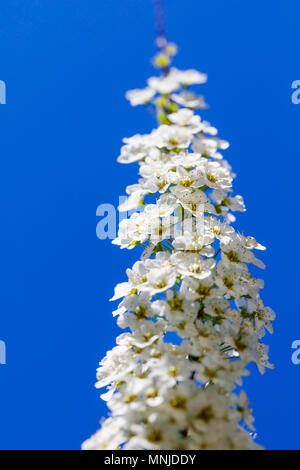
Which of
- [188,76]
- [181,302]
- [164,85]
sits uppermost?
[188,76]

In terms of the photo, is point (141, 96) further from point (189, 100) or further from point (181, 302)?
point (181, 302)

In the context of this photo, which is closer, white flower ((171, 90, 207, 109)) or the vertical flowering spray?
the vertical flowering spray

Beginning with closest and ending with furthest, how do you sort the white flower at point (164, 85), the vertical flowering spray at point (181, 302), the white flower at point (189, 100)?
1. the vertical flowering spray at point (181, 302)
2. the white flower at point (164, 85)
3. the white flower at point (189, 100)

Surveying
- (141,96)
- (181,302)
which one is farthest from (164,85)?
(181,302)

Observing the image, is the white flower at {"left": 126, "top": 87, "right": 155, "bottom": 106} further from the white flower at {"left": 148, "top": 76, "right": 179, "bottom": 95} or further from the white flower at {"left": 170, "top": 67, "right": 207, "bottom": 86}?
the white flower at {"left": 170, "top": 67, "right": 207, "bottom": 86}

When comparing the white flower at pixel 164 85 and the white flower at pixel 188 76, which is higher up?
the white flower at pixel 188 76

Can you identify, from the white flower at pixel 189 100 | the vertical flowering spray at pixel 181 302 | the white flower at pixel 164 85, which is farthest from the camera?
the white flower at pixel 189 100

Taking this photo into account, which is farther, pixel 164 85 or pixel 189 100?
pixel 189 100

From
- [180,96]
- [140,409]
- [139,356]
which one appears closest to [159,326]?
[139,356]

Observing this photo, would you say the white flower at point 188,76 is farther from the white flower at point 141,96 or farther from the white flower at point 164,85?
the white flower at point 141,96
